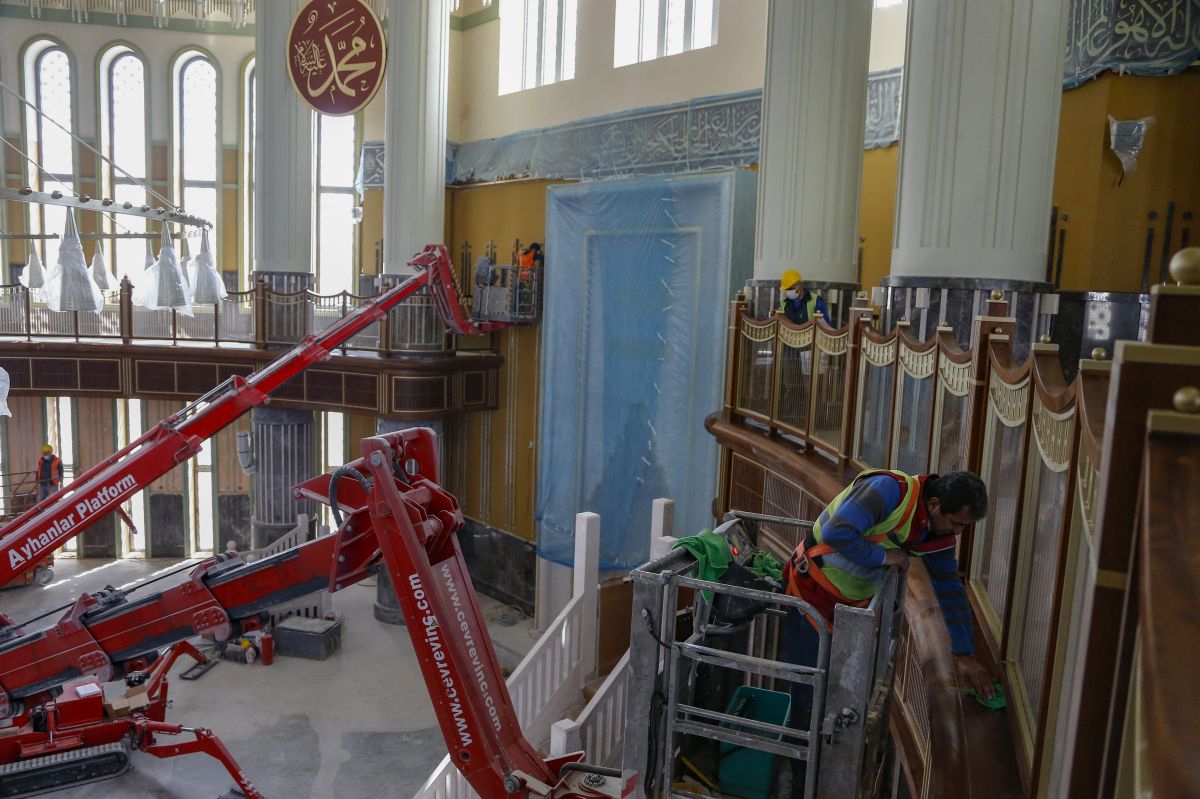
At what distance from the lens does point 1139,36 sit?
679 cm

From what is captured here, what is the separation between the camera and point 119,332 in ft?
45.5

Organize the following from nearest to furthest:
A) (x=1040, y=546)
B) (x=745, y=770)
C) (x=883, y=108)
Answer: (x=1040, y=546)
(x=745, y=770)
(x=883, y=108)

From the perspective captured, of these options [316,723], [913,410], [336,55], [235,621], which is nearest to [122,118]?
[336,55]

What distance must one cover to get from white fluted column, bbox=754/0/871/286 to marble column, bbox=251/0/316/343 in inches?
309

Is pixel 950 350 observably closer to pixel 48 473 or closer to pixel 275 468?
pixel 275 468

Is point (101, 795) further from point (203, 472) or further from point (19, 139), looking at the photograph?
point (19, 139)

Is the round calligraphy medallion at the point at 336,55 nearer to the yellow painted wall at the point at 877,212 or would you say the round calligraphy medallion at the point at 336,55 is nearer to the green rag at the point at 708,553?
the yellow painted wall at the point at 877,212

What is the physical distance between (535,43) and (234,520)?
9.85 m

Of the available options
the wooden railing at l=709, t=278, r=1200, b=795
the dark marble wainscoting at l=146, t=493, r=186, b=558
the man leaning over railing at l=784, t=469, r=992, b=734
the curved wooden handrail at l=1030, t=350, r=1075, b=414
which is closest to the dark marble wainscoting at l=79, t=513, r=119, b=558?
the dark marble wainscoting at l=146, t=493, r=186, b=558

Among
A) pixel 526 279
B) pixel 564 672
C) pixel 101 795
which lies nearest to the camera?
pixel 564 672

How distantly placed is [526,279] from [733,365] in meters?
5.88

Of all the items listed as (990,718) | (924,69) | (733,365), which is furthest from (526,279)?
(990,718)

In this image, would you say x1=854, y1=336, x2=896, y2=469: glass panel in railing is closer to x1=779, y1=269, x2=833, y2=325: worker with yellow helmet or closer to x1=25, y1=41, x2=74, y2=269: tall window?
x1=779, y1=269, x2=833, y2=325: worker with yellow helmet

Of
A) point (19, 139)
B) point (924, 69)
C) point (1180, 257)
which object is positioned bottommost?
point (1180, 257)
